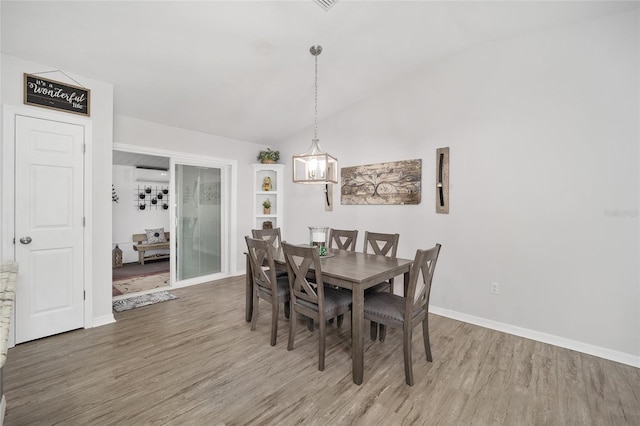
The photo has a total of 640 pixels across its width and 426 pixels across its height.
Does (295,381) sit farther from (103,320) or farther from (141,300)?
(141,300)

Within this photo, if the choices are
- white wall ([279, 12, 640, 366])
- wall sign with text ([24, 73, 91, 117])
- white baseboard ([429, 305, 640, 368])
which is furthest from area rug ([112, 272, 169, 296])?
white baseboard ([429, 305, 640, 368])

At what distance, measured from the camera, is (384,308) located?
7.62 ft

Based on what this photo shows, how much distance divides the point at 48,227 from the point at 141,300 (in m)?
1.53

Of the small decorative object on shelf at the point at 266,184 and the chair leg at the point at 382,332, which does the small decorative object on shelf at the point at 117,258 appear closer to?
the small decorative object on shelf at the point at 266,184

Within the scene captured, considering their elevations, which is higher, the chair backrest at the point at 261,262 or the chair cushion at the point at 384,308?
the chair backrest at the point at 261,262

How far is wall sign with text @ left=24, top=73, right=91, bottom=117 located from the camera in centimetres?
262

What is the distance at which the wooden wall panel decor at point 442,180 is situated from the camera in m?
3.44

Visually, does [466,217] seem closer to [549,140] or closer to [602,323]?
[549,140]

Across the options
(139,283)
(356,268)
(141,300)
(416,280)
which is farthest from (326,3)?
(139,283)

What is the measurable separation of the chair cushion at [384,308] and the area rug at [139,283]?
3625 mm

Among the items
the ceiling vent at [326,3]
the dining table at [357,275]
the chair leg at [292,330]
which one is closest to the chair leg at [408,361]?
the dining table at [357,275]

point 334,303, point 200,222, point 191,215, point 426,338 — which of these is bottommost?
point 426,338

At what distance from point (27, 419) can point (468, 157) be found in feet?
14.0

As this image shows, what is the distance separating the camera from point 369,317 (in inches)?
92.8
